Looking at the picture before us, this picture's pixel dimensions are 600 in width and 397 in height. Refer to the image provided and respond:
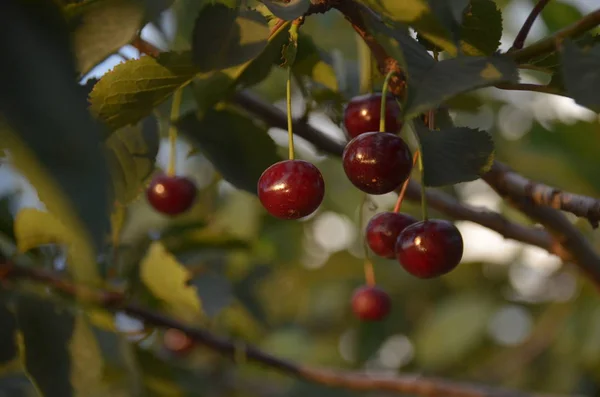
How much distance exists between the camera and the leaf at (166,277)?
1.25 metres

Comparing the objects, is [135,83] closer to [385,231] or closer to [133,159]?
[133,159]

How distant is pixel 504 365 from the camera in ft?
7.91

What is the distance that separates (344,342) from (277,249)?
1.59 feet

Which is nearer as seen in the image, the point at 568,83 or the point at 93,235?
the point at 93,235

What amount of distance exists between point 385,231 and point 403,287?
69.2 inches

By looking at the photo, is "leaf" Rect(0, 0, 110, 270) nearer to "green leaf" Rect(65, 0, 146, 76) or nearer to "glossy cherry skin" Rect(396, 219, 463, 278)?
"green leaf" Rect(65, 0, 146, 76)

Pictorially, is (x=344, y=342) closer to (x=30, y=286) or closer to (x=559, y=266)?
(x=559, y=266)

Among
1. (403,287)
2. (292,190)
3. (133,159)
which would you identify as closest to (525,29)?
(292,190)

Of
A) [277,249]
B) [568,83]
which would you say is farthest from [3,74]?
[277,249]

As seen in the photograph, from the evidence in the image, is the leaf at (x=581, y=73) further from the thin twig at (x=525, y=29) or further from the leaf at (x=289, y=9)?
the leaf at (x=289, y=9)

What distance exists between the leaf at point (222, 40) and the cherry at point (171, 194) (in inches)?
23.3

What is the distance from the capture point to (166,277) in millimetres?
1272

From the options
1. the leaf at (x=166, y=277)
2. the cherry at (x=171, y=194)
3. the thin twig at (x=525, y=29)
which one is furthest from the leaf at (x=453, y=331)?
the thin twig at (x=525, y=29)

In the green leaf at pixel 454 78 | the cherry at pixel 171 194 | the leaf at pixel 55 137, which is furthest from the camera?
the cherry at pixel 171 194
